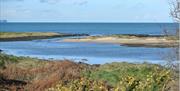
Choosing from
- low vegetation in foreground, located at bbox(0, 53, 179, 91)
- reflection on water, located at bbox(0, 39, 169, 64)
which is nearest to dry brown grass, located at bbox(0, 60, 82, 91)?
low vegetation in foreground, located at bbox(0, 53, 179, 91)

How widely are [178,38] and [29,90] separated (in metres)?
4.39

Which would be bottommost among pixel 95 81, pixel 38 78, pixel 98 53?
pixel 98 53

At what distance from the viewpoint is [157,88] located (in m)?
9.30

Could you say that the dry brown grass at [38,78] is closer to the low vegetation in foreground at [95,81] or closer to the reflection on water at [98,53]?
the low vegetation in foreground at [95,81]

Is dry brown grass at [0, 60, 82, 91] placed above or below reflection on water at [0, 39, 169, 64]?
above

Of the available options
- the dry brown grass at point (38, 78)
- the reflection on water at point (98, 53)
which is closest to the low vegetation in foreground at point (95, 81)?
the dry brown grass at point (38, 78)

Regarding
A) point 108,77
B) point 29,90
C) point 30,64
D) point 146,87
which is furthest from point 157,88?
point 30,64

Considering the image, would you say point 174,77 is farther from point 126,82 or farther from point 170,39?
point 126,82

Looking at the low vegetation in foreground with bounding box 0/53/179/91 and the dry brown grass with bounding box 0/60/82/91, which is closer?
the low vegetation in foreground with bounding box 0/53/179/91

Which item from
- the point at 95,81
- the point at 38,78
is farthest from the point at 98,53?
the point at 95,81

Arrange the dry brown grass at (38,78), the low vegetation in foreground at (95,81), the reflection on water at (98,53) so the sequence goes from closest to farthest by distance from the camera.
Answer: the low vegetation in foreground at (95,81)
the dry brown grass at (38,78)
the reflection on water at (98,53)

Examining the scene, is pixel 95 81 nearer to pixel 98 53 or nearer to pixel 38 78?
pixel 38 78

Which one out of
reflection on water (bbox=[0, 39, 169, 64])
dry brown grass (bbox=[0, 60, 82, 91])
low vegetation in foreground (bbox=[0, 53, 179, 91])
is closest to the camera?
low vegetation in foreground (bbox=[0, 53, 179, 91])

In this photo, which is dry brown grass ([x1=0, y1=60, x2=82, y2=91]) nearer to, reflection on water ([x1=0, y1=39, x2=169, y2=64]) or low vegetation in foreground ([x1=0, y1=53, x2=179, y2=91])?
low vegetation in foreground ([x1=0, y1=53, x2=179, y2=91])
